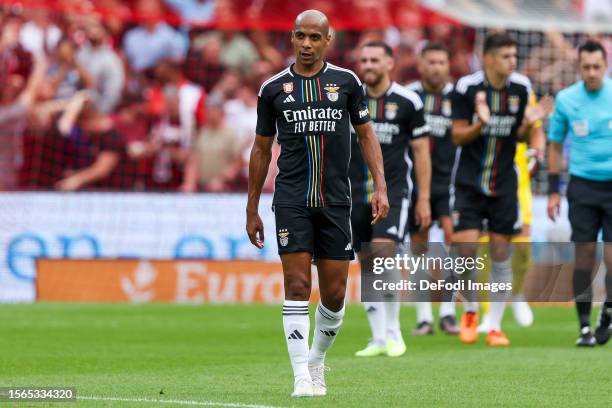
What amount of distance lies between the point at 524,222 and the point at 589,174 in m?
3.57

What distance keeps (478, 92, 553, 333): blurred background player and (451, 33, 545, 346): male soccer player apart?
21 cm

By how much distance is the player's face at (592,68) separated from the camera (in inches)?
475

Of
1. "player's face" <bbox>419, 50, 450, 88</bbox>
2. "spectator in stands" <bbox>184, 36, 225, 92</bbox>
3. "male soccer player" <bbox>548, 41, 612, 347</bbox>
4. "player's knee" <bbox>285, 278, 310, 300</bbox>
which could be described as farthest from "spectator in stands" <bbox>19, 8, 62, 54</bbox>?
"player's knee" <bbox>285, 278, 310, 300</bbox>

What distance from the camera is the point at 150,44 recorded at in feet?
71.5

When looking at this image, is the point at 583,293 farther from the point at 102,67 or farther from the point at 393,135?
the point at 102,67

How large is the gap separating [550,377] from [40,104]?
13.1 meters

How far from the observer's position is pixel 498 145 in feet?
42.2

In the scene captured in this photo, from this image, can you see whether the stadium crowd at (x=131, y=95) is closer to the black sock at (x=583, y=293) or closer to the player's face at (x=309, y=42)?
the black sock at (x=583, y=293)

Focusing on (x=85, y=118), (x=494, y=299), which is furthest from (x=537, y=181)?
(x=494, y=299)

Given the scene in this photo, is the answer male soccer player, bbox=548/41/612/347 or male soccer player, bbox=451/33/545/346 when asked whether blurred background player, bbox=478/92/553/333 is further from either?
male soccer player, bbox=548/41/612/347

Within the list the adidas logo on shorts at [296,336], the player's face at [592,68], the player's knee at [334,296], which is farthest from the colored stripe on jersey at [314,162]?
the player's face at [592,68]

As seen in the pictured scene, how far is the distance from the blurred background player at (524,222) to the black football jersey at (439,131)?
2.54 ft

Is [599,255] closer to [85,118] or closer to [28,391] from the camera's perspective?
[28,391]

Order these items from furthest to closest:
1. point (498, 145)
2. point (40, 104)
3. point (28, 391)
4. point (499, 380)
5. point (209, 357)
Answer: point (40, 104) < point (498, 145) < point (209, 357) < point (499, 380) < point (28, 391)
